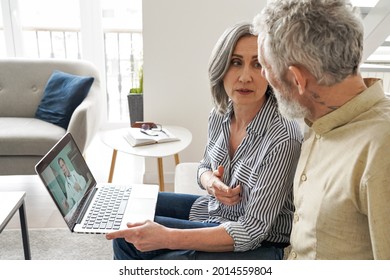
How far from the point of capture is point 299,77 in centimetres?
86

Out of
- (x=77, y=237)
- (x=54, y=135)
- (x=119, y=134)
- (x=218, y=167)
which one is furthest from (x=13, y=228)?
(x=218, y=167)

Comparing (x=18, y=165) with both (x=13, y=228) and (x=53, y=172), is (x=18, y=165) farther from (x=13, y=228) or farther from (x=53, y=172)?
(x=53, y=172)

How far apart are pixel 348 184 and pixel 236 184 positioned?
0.48m

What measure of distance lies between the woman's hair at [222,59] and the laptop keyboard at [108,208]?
1.54 feet

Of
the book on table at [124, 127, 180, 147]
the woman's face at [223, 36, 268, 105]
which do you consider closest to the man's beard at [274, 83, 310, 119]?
the woman's face at [223, 36, 268, 105]

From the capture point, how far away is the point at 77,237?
208cm

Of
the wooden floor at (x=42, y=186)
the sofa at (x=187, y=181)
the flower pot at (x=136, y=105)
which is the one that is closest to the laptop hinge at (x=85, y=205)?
the sofa at (x=187, y=181)

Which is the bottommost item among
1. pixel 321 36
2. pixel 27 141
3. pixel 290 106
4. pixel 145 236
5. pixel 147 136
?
pixel 27 141

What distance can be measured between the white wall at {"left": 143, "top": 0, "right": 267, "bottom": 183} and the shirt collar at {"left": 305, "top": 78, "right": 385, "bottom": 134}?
1.78 meters

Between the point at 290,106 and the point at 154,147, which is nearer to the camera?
the point at 290,106

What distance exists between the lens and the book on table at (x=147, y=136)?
2.18 metres

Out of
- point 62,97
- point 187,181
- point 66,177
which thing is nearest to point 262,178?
point 66,177

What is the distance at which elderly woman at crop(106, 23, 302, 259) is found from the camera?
1.11 metres

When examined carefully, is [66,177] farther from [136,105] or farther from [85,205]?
[136,105]
